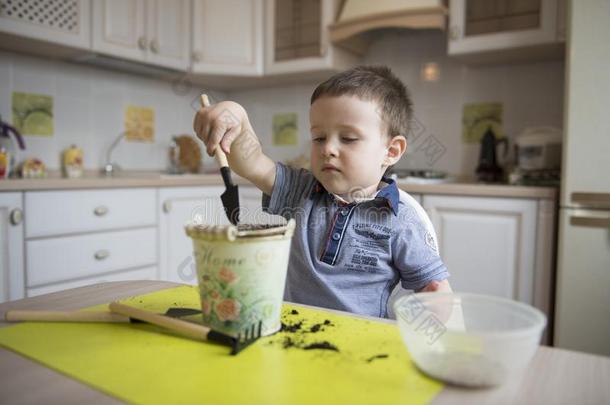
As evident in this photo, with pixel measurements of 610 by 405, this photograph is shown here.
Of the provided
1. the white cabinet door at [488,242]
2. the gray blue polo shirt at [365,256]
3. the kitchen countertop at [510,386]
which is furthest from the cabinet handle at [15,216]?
the white cabinet door at [488,242]

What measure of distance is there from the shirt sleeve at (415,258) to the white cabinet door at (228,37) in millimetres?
2124

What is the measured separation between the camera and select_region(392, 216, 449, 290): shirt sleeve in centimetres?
76

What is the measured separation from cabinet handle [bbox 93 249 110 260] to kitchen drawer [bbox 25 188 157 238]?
0.10 metres

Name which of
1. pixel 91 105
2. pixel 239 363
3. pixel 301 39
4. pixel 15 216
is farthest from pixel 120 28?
pixel 239 363

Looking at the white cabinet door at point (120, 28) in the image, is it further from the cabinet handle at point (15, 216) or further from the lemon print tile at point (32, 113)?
the cabinet handle at point (15, 216)

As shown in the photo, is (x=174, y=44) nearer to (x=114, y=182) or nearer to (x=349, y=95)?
(x=114, y=182)

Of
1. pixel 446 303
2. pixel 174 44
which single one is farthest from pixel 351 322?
pixel 174 44

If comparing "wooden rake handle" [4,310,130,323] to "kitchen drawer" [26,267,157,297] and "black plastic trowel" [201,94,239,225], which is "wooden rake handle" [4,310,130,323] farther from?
"kitchen drawer" [26,267,157,297]

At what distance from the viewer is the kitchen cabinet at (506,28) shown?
1.94 metres

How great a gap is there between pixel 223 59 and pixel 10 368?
2.44 metres

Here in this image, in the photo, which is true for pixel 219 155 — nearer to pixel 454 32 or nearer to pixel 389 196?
pixel 389 196

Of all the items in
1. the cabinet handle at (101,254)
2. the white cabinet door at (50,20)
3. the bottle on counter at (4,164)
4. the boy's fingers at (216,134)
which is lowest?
the cabinet handle at (101,254)

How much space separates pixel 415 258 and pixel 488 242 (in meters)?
1.25

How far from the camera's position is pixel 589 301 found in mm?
1676
